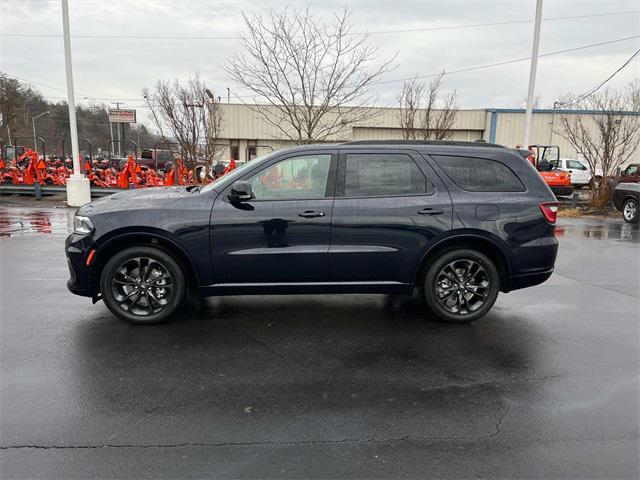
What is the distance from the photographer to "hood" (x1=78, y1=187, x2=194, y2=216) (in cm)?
457

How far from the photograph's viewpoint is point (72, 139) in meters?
14.7

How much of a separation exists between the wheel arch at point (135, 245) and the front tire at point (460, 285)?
97.4 inches

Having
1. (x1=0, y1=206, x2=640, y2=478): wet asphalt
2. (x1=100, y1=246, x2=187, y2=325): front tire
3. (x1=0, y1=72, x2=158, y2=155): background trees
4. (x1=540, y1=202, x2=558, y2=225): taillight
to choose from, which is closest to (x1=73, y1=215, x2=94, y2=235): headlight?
(x1=100, y1=246, x2=187, y2=325): front tire

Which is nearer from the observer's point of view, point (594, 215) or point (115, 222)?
point (115, 222)

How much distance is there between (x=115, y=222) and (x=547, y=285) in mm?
5732

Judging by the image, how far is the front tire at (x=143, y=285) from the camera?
4570 millimetres

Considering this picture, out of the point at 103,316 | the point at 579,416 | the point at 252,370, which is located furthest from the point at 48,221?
the point at 579,416

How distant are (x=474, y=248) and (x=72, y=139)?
14163mm

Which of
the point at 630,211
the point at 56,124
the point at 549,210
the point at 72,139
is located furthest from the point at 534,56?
the point at 56,124

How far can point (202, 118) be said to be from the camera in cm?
1616

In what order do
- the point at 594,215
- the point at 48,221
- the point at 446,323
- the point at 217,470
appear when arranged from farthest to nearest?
the point at 594,215 → the point at 48,221 → the point at 446,323 → the point at 217,470

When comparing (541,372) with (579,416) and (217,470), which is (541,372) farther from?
(217,470)

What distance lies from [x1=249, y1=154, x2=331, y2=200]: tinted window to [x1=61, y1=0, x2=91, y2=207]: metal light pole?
1234 cm

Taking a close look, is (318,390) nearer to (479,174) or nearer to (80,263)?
(80,263)
